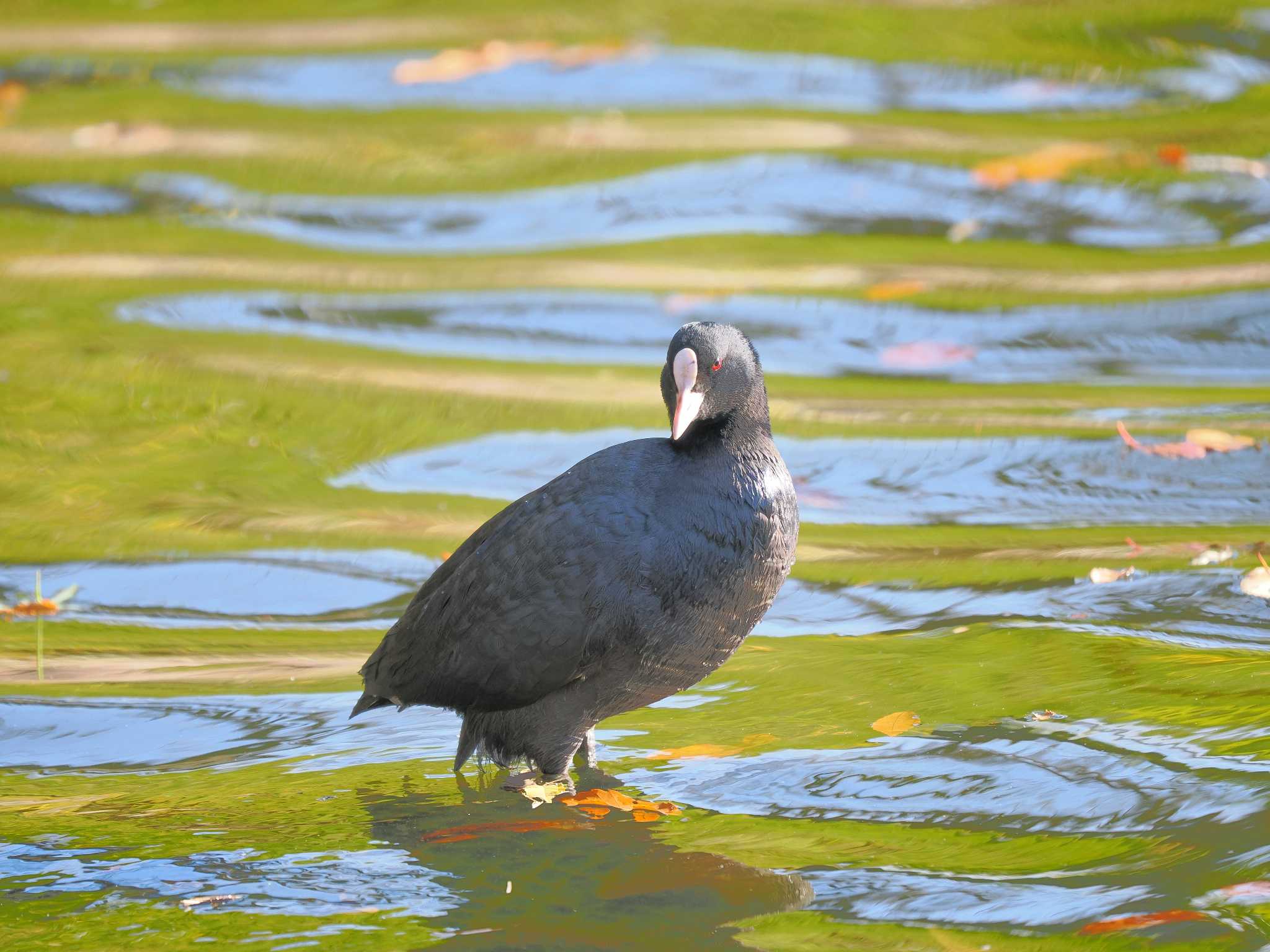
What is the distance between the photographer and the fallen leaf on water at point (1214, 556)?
5980 mm

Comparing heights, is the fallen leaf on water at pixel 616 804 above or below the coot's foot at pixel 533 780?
below

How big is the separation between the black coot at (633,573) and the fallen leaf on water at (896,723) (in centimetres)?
73

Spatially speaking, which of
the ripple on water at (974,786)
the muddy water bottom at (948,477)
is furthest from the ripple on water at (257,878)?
the muddy water bottom at (948,477)

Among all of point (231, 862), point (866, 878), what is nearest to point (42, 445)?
point (231, 862)

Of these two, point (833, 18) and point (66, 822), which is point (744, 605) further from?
point (833, 18)

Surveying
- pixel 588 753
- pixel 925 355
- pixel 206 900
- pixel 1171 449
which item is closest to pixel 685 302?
pixel 925 355

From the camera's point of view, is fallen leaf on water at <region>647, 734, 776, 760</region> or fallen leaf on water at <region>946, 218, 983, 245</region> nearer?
fallen leaf on water at <region>647, 734, 776, 760</region>

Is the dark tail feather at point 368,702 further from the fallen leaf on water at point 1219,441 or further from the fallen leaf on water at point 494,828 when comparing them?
the fallen leaf on water at point 1219,441

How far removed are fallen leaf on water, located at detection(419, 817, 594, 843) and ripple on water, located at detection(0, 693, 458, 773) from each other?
21.7 inches

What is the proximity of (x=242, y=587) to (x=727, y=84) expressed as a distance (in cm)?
663

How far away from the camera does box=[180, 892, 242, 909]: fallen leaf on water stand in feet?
13.5

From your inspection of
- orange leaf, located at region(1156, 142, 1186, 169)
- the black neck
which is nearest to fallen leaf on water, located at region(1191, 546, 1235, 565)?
the black neck

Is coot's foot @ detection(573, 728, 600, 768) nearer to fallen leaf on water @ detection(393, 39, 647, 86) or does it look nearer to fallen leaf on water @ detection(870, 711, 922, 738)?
fallen leaf on water @ detection(870, 711, 922, 738)

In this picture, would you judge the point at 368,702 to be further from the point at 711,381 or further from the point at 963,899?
the point at 963,899
